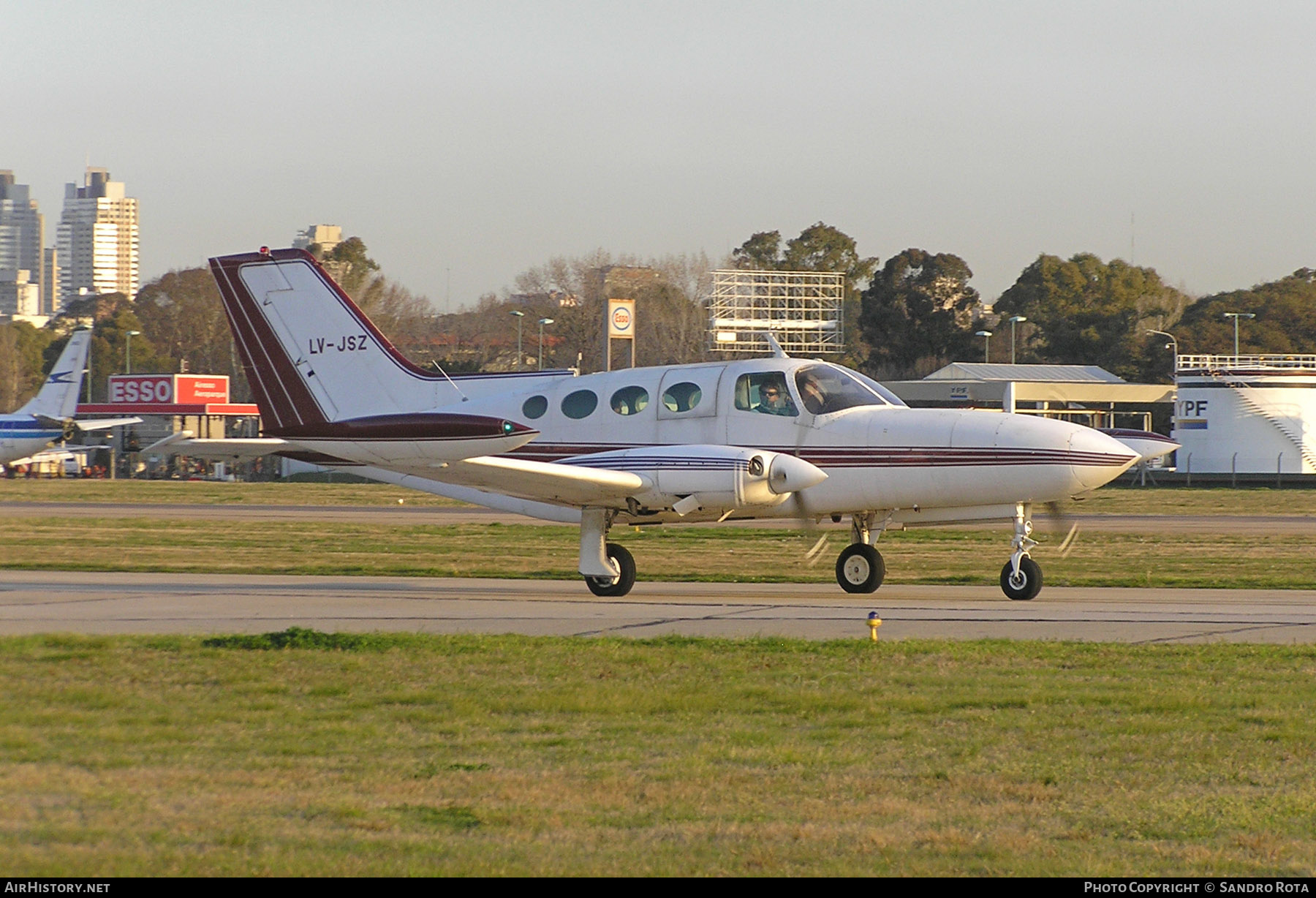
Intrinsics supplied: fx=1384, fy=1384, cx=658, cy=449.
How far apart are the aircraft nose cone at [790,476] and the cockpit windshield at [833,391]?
1.14 m

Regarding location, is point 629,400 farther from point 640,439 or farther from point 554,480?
point 554,480

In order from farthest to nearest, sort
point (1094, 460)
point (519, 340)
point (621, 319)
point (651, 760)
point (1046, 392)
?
point (1046, 392)
point (519, 340)
point (621, 319)
point (1094, 460)
point (651, 760)

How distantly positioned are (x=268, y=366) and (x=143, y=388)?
211 ft

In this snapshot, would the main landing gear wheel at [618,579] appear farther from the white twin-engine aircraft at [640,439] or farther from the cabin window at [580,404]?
the cabin window at [580,404]

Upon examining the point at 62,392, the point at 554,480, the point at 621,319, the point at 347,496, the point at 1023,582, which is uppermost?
the point at 621,319

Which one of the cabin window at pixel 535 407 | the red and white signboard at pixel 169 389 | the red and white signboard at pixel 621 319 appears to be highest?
the red and white signboard at pixel 621 319

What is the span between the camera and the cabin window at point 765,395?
1753 cm

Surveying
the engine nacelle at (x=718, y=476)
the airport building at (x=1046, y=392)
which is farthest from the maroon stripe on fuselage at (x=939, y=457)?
the airport building at (x=1046, y=392)

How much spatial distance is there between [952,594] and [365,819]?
13.1m

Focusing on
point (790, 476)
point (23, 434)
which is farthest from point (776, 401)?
point (23, 434)

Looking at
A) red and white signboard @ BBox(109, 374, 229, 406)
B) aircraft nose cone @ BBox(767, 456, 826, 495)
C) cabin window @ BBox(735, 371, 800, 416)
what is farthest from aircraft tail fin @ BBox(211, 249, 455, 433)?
red and white signboard @ BBox(109, 374, 229, 406)

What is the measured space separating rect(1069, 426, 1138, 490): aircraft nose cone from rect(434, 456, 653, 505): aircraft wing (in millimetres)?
5051

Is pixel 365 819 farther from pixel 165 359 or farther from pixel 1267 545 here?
pixel 165 359

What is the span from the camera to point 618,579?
17.8 m
